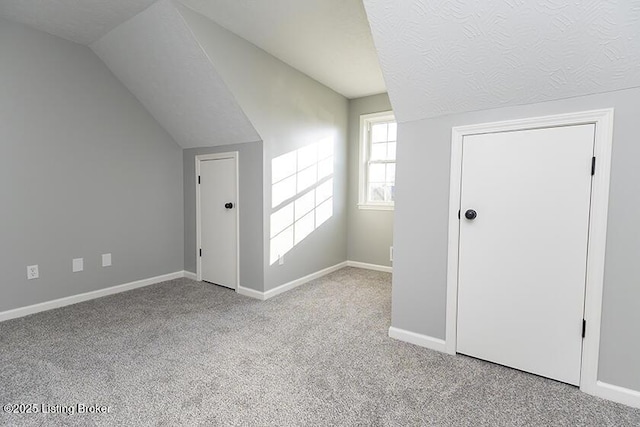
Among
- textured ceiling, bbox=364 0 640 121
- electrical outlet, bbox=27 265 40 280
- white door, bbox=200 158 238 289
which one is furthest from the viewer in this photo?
white door, bbox=200 158 238 289

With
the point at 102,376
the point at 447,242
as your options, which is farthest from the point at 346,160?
the point at 102,376

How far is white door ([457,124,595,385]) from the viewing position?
174cm

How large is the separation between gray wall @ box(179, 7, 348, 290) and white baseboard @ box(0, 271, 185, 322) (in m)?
1.49

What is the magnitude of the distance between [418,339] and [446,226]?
2.80 ft

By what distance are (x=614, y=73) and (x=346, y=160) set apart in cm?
314

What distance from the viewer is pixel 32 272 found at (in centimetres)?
279

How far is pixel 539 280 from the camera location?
1.85 meters

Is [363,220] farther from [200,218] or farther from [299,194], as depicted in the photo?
[200,218]

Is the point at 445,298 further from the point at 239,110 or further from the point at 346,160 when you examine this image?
the point at 346,160

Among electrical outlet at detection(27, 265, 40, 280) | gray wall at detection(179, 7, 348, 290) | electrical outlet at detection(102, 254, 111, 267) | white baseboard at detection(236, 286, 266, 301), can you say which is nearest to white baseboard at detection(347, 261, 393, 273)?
gray wall at detection(179, 7, 348, 290)

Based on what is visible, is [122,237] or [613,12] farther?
[122,237]

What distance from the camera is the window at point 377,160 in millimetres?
4320

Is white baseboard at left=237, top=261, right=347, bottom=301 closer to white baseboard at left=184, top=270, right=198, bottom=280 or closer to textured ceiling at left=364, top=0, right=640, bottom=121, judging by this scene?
white baseboard at left=184, top=270, right=198, bottom=280

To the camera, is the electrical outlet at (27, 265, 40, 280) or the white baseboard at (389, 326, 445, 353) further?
the electrical outlet at (27, 265, 40, 280)
